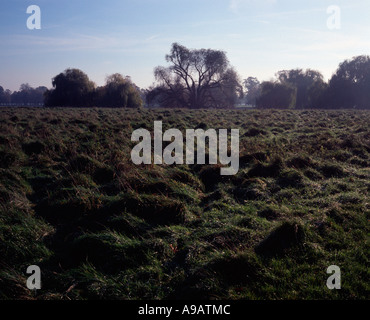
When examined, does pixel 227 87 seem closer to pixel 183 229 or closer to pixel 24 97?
pixel 183 229

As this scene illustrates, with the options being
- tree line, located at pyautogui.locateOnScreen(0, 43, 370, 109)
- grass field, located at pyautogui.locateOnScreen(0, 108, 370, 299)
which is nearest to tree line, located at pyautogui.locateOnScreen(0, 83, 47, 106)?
tree line, located at pyautogui.locateOnScreen(0, 43, 370, 109)

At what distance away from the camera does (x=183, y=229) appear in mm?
4414

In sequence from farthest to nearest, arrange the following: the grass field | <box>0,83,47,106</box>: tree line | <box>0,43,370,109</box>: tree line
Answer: <box>0,83,47,106</box>: tree line < <box>0,43,370,109</box>: tree line < the grass field

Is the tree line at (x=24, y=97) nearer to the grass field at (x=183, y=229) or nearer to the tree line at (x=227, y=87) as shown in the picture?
the tree line at (x=227, y=87)

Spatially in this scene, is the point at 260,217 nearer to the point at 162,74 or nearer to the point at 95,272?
the point at 95,272

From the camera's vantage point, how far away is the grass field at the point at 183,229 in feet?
10.6

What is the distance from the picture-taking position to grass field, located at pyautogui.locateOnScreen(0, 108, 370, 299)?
10.6 ft

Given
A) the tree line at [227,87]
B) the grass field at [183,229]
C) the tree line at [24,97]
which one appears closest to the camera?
the grass field at [183,229]

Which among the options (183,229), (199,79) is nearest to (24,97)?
(199,79)

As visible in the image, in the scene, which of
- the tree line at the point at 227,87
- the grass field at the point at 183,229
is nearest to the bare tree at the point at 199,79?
the tree line at the point at 227,87

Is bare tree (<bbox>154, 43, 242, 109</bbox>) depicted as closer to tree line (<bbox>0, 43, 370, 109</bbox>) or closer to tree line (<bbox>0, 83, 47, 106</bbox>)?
tree line (<bbox>0, 43, 370, 109</bbox>)
